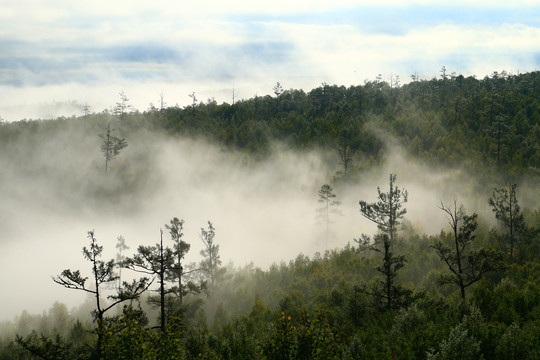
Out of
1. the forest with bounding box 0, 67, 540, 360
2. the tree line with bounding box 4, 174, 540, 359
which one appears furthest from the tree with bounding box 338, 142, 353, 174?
the tree line with bounding box 4, 174, 540, 359

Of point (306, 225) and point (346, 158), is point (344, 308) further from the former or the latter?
point (346, 158)

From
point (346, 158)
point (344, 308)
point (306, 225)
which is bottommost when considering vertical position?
point (306, 225)

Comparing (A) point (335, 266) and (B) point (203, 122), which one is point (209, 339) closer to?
(A) point (335, 266)

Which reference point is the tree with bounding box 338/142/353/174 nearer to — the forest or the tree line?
the forest

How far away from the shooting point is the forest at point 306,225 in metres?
20.1

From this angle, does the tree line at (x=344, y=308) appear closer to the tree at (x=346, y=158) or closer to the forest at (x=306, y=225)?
the forest at (x=306, y=225)

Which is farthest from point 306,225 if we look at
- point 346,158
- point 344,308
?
point 344,308

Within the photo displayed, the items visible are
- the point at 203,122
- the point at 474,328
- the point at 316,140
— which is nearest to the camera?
the point at 474,328

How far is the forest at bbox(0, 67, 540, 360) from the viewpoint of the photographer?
20109mm

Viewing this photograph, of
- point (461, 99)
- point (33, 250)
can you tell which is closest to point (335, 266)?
point (461, 99)

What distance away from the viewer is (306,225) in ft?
264

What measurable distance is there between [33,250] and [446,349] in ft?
352

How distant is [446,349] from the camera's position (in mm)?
15945

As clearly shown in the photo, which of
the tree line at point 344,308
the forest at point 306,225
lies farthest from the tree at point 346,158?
the tree line at point 344,308
